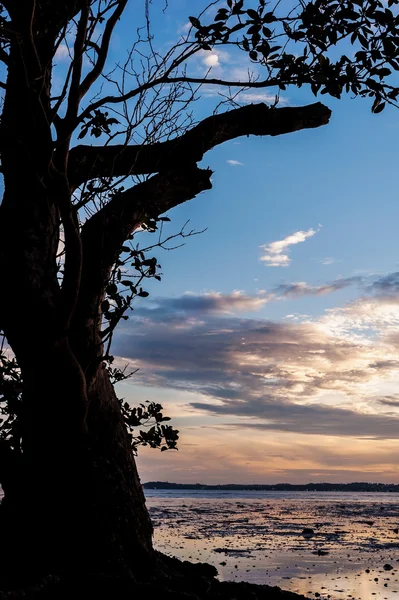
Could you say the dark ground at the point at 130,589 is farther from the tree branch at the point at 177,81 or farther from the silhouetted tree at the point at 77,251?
the tree branch at the point at 177,81

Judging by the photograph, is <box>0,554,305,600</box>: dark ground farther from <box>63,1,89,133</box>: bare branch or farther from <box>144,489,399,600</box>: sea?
<box>144,489,399,600</box>: sea

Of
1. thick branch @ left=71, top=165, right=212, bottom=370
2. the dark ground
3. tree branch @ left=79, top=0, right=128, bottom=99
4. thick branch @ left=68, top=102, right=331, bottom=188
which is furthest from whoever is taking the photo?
thick branch @ left=68, top=102, right=331, bottom=188

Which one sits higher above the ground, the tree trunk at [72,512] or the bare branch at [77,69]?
the bare branch at [77,69]

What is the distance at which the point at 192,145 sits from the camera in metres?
7.07

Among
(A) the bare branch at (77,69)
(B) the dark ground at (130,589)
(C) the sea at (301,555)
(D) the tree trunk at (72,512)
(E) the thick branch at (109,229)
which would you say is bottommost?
(C) the sea at (301,555)

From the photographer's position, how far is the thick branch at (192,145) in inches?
278

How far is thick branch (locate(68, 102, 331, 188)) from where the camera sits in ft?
23.2

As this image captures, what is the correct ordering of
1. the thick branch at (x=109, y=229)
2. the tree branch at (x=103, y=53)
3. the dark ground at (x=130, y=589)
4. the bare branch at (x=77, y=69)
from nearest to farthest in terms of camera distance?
the dark ground at (x=130, y=589) → the bare branch at (x=77, y=69) → the tree branch at (x=103, y=53) → the thick branch at (x=109, y=229)

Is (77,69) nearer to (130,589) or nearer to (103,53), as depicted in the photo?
(103,53)

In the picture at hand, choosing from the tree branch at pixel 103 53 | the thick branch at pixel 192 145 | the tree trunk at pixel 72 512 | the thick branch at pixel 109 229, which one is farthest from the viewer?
the thick branch at pixel 192 145

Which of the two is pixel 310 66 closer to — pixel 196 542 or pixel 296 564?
pixel 296 564

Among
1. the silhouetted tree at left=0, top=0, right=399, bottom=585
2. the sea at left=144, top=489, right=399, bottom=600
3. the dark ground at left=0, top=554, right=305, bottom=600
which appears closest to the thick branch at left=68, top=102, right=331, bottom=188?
the silhouetted tree at left=0, top=0, right=399, bottom=585

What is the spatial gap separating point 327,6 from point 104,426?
4.73m

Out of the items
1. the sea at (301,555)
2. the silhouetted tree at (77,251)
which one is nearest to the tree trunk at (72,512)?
the silhouetted tree at (77,251)
